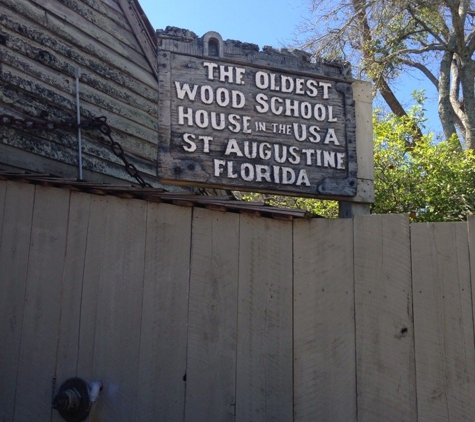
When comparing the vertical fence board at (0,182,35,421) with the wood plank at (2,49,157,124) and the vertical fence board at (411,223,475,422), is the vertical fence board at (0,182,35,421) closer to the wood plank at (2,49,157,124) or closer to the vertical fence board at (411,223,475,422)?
the wood plank at (2,49,157,124)

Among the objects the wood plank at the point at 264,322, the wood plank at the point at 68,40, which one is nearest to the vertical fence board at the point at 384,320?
the wood plank at the point at 264,322

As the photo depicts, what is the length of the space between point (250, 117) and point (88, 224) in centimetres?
124

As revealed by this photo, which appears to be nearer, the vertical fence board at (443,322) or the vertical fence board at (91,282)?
the vertical fence board at (443,322)

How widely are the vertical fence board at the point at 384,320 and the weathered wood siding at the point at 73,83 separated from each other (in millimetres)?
2898

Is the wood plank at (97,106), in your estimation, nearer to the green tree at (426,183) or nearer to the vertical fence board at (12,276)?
the vertical fence board at (12,276)

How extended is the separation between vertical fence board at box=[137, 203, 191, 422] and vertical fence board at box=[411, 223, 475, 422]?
125 cm

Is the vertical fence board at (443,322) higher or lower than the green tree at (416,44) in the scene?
lower

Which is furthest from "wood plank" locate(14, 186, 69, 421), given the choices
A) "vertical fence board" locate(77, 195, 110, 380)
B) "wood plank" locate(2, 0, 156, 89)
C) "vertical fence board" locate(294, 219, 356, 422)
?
"wood plank" locate(2, 0, 156, 89)

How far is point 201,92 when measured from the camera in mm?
4137

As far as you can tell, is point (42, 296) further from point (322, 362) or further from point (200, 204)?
point (322, 362)

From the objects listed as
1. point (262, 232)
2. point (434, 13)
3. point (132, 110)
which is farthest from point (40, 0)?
point (434, 13)

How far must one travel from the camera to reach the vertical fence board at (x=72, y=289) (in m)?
3.56

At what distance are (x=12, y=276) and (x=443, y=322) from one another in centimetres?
237

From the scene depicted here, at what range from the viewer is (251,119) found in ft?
13.7
